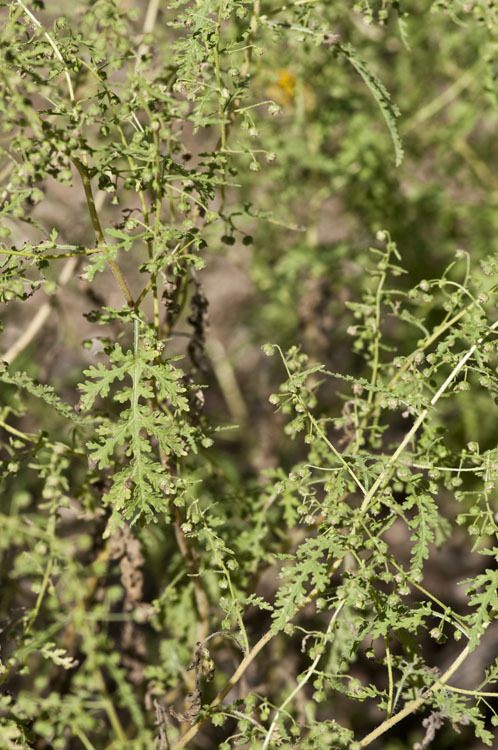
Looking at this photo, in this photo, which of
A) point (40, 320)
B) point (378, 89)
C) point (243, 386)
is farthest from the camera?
point (243, 386)

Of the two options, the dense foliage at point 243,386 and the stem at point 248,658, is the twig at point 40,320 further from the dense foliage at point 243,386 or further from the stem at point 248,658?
the stem at point 248,658

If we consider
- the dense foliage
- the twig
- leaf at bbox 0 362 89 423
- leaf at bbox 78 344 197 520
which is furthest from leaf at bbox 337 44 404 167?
the twig

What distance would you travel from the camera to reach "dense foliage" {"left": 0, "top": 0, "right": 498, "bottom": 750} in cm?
147

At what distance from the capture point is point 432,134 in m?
3.56

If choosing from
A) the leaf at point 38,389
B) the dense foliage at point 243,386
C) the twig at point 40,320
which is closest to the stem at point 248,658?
the dense foliage at point 243,386

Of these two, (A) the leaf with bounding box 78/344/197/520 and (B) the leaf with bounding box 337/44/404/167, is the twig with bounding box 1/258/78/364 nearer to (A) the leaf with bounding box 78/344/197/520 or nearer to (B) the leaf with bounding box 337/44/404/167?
(A) the leaf with bounding box 78/344/197/520

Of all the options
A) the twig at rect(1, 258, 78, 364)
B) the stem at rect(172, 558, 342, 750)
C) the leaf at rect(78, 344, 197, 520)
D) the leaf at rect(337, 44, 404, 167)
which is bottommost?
the stem at rect(172, 558, 342, 750)

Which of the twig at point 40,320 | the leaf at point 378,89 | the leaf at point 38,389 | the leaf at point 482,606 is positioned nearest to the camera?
the leaf at point 482,606

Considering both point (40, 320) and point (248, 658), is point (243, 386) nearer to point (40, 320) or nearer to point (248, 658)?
point (40, 320)

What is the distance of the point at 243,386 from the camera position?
449 centimetres

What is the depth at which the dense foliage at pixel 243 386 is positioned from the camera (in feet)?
4.83

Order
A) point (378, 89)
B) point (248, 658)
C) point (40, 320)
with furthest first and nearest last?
point (40, 320) < point (378, 89) < point (248, 658)

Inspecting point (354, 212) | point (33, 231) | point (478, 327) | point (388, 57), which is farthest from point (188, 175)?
point (388, 57)

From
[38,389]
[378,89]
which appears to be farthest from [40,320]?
[378,89]
